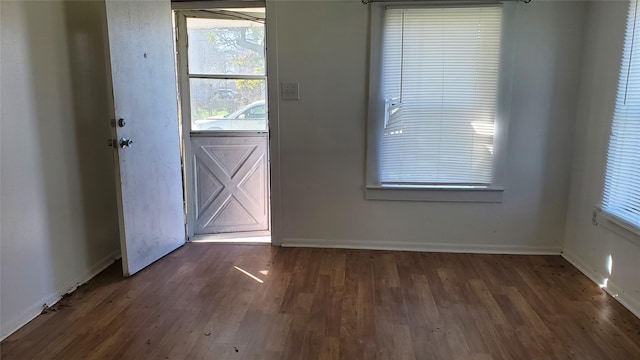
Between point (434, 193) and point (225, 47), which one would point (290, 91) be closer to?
point (225, 47)

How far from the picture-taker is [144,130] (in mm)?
2805

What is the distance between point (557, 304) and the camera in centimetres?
239

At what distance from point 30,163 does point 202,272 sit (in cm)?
120

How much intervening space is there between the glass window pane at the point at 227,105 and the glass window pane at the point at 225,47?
99mm

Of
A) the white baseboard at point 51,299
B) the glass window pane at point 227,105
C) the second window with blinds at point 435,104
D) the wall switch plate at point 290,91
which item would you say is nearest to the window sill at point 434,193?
the second window with blinds at point 435,104

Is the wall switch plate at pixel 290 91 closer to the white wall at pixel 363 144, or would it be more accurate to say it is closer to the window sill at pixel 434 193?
the white wall at pixel 363 144

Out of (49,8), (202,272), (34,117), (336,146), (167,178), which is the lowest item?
(202,272)

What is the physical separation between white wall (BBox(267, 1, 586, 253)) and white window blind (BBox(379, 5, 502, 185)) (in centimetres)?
16

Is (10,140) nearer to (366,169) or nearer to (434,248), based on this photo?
(366,169)

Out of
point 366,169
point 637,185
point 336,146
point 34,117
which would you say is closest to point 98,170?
point 34,117

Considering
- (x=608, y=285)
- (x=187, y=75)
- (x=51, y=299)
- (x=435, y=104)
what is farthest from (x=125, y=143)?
(x=608, y=285)

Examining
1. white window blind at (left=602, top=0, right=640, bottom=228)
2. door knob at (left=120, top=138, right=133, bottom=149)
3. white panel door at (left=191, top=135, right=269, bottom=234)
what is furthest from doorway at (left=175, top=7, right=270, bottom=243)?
white window blind at (left=602, top=0, right=640, bottom=228)

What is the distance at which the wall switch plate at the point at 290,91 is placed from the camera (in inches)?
123

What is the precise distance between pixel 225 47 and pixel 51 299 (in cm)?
224
